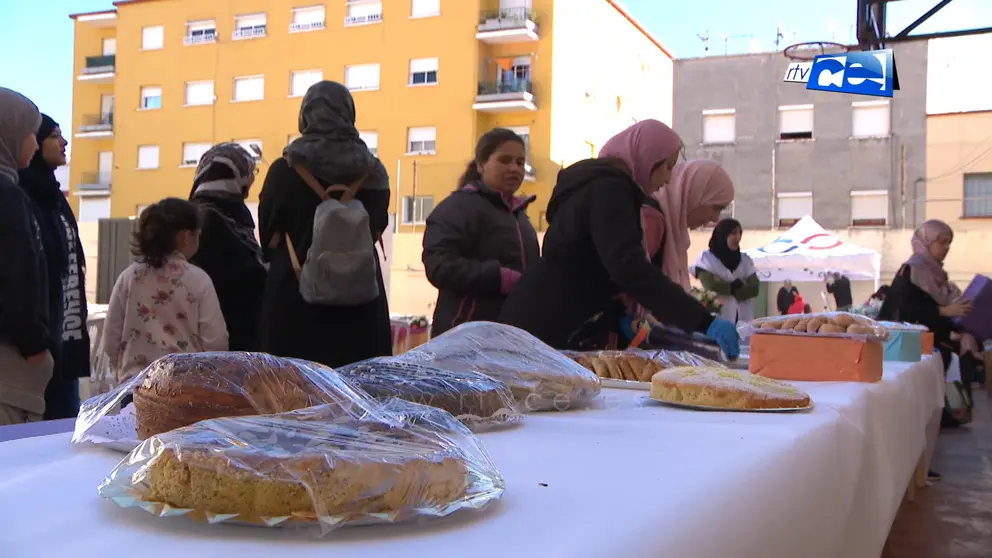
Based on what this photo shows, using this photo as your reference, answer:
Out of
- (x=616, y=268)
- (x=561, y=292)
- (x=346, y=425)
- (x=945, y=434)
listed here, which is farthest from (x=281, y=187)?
(x=945, y=434)

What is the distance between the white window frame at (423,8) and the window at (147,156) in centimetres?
961

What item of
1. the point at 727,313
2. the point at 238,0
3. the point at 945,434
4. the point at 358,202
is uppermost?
the point at 238,0

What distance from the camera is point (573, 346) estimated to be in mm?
2393

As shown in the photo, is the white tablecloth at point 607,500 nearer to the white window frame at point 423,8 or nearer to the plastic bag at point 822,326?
the plastic bag at point 822,326

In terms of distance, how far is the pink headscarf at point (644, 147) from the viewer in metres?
2.58

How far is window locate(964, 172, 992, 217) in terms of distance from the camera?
23234 millimetres

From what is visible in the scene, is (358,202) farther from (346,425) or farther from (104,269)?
(104,269)

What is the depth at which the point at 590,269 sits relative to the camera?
2.39m

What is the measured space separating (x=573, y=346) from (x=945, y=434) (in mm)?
5119

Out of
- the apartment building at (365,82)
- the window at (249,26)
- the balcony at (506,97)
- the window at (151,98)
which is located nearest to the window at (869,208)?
the apartment building at (365,82)

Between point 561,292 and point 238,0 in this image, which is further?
point 238,0

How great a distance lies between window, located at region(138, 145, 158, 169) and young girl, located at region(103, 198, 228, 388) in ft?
91.1

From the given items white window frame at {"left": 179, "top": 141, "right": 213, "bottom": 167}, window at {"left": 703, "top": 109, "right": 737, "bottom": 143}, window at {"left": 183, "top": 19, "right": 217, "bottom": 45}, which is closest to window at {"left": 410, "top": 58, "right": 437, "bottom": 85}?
window at {"left": 183, "top": 19, "right": 217, "bottom": 45}

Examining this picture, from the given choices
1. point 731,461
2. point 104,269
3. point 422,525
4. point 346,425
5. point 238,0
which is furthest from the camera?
point 238,0
